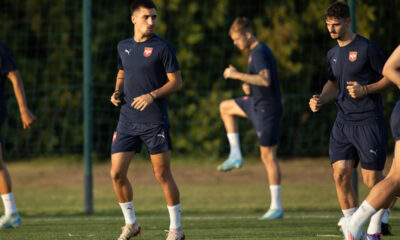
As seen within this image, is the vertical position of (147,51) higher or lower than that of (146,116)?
higher

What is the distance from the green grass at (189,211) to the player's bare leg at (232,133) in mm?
619

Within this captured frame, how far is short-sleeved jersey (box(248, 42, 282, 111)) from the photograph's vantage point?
8445 mm

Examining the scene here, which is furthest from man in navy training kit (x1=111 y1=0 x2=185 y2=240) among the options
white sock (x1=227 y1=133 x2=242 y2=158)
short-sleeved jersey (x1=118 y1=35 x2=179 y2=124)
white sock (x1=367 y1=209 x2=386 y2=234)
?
white sock (x1=227 y1=133 x2=242 y2=158)

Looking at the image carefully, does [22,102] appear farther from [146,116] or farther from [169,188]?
[169,188]

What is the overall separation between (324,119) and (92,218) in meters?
6.31

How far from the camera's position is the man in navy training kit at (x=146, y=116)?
20.0 feet

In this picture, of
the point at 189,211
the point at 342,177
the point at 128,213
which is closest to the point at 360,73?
the point at 342,177

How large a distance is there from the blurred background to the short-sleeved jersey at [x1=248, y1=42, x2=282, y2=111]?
4453 mm

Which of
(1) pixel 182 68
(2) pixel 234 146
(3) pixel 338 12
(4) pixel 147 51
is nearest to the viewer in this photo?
(3) pixel 338 12

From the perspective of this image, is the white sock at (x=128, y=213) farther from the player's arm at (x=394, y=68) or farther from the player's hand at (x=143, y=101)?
the player's arm at (x=394, y=68)

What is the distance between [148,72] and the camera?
20.1 feet

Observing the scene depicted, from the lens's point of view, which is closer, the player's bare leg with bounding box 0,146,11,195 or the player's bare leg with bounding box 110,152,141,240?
the player's bare leg with bounding box 110,152,141,240

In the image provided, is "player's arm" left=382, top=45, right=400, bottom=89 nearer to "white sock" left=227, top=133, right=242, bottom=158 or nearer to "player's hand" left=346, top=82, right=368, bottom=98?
"player's hand" left=346, top=82, right=368, bottom=98

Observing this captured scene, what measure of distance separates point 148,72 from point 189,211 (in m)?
3.65
